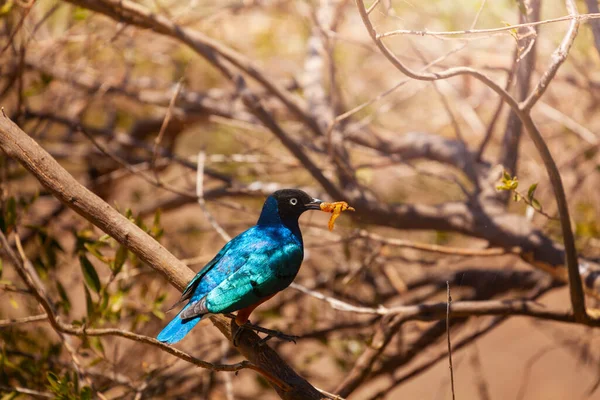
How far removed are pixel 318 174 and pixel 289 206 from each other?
80 cm

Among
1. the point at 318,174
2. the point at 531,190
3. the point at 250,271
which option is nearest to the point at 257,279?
the point at 250,271

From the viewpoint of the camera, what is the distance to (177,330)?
158cm

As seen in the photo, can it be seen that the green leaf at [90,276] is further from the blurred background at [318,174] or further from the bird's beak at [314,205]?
the bird's beak at [314,205]

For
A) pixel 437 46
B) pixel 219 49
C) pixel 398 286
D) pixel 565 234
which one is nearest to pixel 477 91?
pixel 437 46

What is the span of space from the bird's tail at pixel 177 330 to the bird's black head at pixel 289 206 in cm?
41

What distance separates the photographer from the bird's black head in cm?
186

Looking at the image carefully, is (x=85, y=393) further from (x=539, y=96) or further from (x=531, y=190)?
(x=539, y=96)

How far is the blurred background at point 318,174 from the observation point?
255 cm

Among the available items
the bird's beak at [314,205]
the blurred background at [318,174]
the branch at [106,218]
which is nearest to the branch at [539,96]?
the blurred background at [318,174]

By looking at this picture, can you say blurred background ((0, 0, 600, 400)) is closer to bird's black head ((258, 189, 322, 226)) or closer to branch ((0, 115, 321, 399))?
bird's black head ((258, 189, 322, 226))

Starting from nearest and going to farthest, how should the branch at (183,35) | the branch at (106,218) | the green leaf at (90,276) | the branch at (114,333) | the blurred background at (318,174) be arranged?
1. the branch at (114,333)
2. the branch at (106,218)
3. the green leaf at (90,276)
4. the blurred background at (318,174)
5. the branch at (183,35)

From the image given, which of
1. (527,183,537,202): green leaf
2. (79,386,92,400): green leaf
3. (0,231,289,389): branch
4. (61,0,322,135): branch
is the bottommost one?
(79,386,92,400): green leaf

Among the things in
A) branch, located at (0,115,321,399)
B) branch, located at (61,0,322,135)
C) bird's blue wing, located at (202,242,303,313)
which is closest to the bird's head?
bird's blue wing, located at (202,242,303,313)

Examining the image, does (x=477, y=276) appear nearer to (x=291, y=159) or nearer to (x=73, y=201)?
(x=291, y=159)
